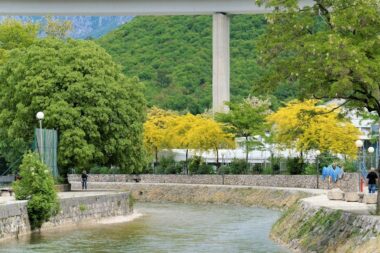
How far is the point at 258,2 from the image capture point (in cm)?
3080

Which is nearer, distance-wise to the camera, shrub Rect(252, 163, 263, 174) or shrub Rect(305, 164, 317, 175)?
shrub Rect(305, 164, 317, 175)

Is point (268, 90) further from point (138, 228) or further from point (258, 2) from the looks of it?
point (138, 228)

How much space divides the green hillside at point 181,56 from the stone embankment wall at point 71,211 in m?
54.7

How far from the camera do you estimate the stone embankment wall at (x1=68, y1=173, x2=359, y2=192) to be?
60.1 meters

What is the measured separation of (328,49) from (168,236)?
1469 centimetres

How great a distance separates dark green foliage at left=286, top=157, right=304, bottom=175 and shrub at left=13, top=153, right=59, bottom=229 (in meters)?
30.4

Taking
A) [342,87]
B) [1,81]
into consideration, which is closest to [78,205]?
[1,81]

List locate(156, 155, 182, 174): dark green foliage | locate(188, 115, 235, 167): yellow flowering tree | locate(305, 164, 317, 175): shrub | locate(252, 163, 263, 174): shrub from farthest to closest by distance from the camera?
locate(156, 155, 182, 174): dark green foliage, locate(188, 115, 235, 167): yellow flowering tree, locate(252, 163, 263, 174): shrub, locate(305, 164, 317, 175): shrub

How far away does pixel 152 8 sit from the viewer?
84.6 m

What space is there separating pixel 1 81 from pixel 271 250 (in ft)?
89.9

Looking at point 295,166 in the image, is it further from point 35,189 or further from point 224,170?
point 35,189

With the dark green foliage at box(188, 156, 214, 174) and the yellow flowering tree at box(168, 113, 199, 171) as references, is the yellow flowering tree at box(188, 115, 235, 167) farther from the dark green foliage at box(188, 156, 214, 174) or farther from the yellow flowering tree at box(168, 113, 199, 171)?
the yellow flowering tree at box(168, 113, 199, 171)

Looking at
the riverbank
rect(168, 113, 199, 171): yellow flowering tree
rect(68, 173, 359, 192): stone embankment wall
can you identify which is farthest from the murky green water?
rect(168, 113, 199, 171): yellow flowering tree

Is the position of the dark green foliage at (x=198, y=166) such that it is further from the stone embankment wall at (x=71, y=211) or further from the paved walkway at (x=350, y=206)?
the paved walkway at (x=350, y=206)
